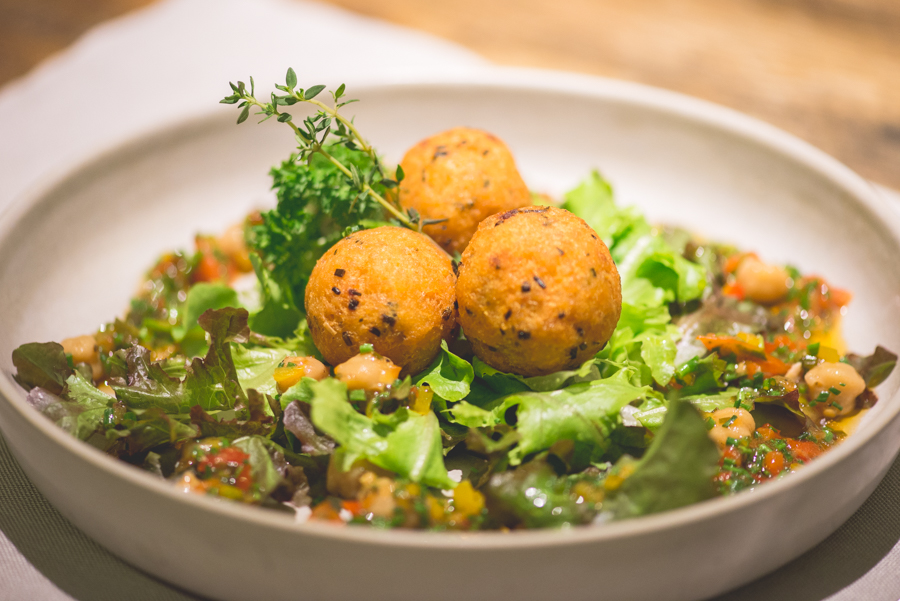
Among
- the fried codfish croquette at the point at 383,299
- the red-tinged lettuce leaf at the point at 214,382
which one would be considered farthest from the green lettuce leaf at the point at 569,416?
the red-tinged lettuce leaf at the point at 214,382

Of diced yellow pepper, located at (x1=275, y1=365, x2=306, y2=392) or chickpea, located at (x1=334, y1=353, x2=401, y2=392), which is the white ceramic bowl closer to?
chickpea, located at (x1=334, y1=353, x2=401, y2=392)

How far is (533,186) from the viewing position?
404cm

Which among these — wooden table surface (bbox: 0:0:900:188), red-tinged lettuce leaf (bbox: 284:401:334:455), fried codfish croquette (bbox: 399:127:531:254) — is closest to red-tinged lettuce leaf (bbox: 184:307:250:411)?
red-tinged lettuce leaf (bbox: 284:401:334:455)

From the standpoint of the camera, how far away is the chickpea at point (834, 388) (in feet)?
8.43

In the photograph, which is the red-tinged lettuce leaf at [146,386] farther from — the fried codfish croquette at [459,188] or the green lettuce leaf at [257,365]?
the fried codfish croquette at [459,188]

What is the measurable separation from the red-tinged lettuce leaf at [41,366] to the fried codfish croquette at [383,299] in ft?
3.01

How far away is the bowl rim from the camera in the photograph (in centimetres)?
165

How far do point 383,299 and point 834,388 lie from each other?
5.44 feet

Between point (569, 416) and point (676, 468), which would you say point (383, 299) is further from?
point (676, 468)

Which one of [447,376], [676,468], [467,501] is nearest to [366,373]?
[447,376]

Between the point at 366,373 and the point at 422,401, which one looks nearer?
the point at 366,373

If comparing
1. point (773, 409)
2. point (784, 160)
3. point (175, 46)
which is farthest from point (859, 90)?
point (175, 46)

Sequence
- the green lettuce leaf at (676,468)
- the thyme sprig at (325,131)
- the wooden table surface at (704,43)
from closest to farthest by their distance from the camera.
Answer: the green lettuce leaf at (676,468) < the thyme sprig at (325,131) < the wooden table surface at (704,43)

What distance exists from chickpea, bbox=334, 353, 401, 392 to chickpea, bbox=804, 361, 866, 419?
1.56 m
